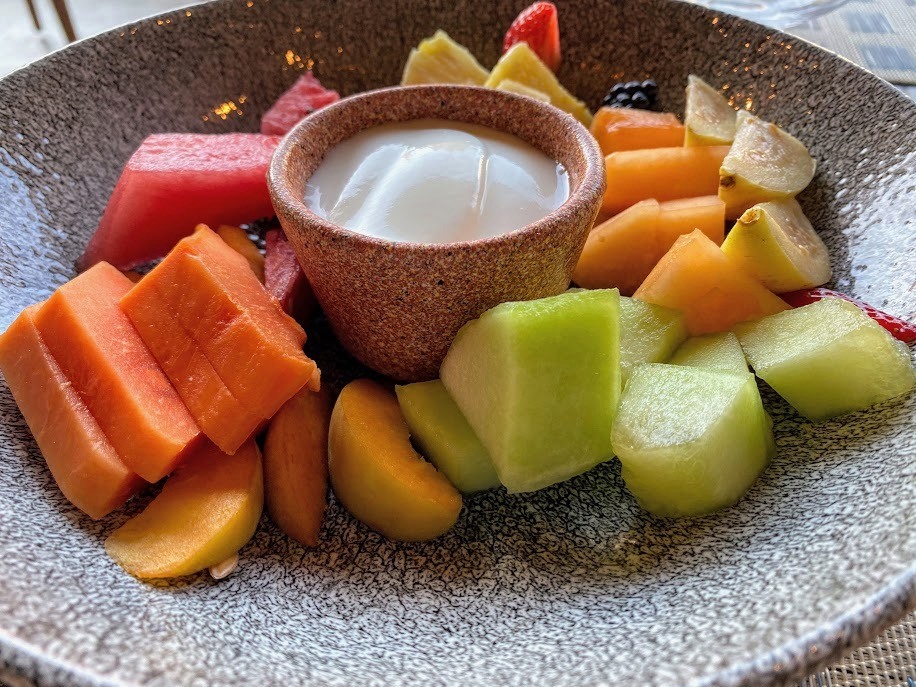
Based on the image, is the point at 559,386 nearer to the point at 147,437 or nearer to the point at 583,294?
the point at 583,294

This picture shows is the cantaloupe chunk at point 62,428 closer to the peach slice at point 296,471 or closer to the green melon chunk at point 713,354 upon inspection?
the peach slice at point 296,471

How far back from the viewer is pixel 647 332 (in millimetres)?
1229

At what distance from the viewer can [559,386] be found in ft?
3.44

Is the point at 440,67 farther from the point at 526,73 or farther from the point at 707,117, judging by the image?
the point at 707,117

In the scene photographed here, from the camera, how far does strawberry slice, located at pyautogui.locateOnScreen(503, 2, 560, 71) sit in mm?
1817

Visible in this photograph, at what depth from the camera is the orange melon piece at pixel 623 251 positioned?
136 centimetres

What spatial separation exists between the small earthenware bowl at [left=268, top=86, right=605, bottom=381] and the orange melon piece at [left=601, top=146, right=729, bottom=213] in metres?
0.16

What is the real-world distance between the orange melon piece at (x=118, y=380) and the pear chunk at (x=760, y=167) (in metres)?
1.03

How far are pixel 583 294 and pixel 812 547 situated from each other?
44 centimetres


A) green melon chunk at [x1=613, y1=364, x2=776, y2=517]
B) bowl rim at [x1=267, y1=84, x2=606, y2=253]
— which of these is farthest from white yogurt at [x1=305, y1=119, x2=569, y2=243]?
green melon chunk at [x1=613, y1=364, x2=776, y2=517]

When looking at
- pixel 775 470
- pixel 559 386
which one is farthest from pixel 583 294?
pixel 775 470

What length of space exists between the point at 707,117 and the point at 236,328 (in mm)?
1087

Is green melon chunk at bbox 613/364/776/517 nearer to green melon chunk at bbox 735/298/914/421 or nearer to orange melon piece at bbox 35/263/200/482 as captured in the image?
green melon chunk at bbox 735/298/914/421

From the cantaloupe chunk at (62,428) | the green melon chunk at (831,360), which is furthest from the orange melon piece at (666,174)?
the cantaloupe chunk at (62,428)
